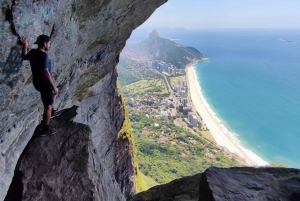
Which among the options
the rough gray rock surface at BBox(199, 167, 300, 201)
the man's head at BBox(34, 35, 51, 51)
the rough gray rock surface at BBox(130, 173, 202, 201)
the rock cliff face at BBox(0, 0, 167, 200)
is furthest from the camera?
the rock cliff face at BBox(0, 0, 167, 200)

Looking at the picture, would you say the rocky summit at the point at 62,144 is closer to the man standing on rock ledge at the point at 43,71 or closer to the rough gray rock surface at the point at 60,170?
Result: the rough gray rock surface at the point at 60,170

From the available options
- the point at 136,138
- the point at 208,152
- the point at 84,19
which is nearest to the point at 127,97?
the point at 136,138

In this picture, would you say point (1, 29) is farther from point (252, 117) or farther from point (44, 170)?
point (252, 117)

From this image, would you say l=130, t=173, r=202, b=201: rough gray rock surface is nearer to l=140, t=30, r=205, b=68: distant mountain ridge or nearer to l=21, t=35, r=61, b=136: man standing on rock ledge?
l=21, t=35, r=61, b=136: man standing on rock ledge

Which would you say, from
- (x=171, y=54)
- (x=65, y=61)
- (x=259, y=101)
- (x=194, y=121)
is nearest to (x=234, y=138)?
(x=194, y=121)

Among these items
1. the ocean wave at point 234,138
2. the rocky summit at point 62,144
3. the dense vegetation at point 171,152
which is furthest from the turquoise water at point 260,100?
the rocky summit at point 62,144

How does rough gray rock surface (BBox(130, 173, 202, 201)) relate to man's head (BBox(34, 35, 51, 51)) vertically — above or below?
below

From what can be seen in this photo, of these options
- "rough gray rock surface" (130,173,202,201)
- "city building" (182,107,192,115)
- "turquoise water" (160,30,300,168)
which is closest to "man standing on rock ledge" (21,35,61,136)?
"rough gray rock surface" (130,173,202,201)
